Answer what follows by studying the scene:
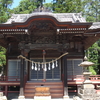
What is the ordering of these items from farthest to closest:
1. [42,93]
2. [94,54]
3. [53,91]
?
[94,54] → [53,91] → [42,93]

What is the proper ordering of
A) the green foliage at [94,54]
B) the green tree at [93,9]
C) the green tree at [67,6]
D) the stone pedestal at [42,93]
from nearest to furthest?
the stone pedestal at [42,93], the green foliage at [94,54], the green tree at [67,6], the green tree at [93,9]

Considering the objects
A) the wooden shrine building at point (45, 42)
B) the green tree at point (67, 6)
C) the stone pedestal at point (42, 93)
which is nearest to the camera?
the stone pedestal at point (42, 93)

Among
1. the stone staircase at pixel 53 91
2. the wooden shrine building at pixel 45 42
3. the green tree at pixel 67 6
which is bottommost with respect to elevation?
the stone staircase at pixel 53 91

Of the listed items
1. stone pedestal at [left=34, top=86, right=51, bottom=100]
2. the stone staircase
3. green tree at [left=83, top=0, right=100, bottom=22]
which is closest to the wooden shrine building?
the stone staircase

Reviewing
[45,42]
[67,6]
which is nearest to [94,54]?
[67,6]

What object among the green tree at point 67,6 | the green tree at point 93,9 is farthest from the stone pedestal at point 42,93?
the green tree at point 93,9

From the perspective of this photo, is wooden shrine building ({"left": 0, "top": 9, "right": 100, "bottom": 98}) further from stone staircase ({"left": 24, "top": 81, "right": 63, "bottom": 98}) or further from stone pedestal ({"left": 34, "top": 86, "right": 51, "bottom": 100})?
stone pedestal ({"left": 34, "top": 86, "right": 51, "bottom": 100})

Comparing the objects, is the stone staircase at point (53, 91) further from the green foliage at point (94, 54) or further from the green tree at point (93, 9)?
the green tree at point (93, 9)

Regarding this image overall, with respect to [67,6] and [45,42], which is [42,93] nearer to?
→ [45,42]

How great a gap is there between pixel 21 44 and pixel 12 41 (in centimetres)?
270

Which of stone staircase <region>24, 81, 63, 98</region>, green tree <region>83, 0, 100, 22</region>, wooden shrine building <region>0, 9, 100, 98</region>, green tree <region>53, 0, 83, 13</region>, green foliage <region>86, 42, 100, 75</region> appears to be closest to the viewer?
wooden shrine building <region>0, 9, 100, 98</region>

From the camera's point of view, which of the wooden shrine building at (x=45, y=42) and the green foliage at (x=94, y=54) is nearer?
the wooden shrine building at (x=45, y=42)

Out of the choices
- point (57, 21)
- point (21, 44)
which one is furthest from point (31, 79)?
point (57, 21)

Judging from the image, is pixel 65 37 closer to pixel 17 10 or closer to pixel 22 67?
pixel 22 67
